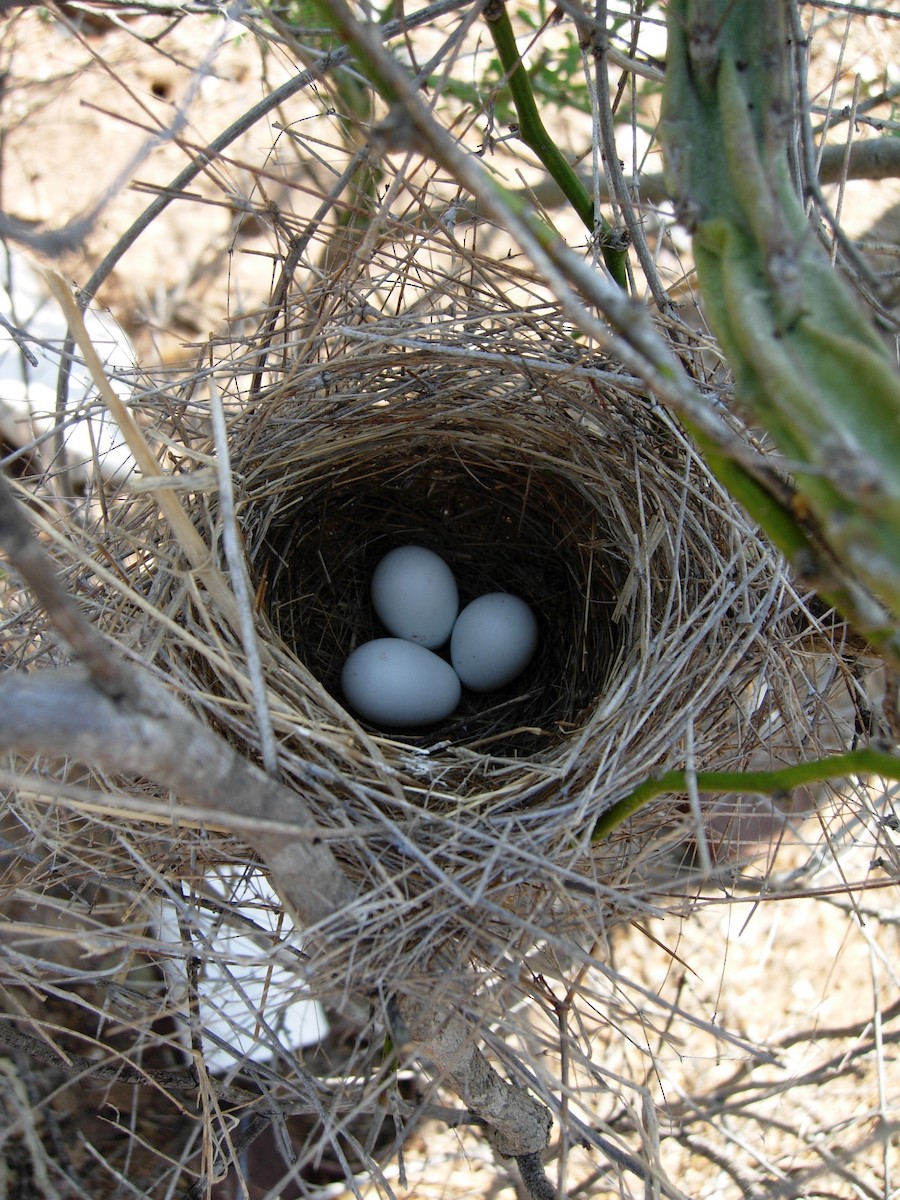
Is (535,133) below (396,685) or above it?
above

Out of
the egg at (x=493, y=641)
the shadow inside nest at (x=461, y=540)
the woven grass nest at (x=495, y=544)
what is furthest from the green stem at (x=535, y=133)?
the egg at (x=493, y=641)

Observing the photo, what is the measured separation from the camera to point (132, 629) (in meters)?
1.01

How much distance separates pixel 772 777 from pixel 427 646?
810 millimetres

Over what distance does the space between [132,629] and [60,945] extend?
2.62 feet

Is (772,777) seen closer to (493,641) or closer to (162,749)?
(162,749)

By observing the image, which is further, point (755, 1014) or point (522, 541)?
point (755, 1014)

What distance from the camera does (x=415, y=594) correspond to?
4.61 feet

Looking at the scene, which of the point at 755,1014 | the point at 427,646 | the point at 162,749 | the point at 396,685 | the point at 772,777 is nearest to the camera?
the point at 162,749

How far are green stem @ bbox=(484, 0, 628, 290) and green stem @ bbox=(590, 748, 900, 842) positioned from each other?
1.92ft

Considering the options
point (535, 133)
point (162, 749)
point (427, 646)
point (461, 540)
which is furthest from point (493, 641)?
point (162, 749)

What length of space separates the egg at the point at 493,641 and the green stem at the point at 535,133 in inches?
19.6

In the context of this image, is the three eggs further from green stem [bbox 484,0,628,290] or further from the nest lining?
green stem [bbox 484,0,628,290]

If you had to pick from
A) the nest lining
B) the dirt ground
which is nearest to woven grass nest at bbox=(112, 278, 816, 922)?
the nest lining

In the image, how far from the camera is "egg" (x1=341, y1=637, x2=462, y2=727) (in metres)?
1.31
